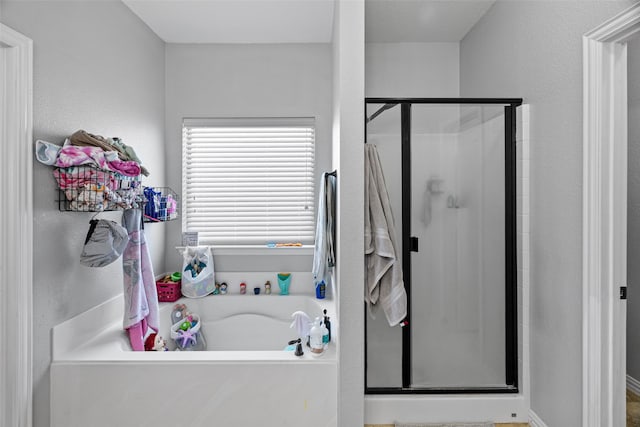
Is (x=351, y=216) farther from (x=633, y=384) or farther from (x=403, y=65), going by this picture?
(x=633, y=384)

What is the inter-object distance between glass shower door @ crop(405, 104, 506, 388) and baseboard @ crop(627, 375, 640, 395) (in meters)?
1.01

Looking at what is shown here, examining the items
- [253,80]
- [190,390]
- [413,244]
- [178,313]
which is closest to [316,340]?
[190,390]

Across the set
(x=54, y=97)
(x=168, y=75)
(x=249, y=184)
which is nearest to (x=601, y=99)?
(x=249, y=184)

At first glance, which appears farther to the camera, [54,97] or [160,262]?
[160,262]

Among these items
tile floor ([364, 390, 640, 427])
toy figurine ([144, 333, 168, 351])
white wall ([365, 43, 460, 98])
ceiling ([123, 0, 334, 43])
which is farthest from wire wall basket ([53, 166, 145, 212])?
white wall ([365, 43, 460, 98])

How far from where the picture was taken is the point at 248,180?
292cm

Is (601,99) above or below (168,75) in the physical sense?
below

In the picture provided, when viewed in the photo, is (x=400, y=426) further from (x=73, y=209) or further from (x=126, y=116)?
(x=126, y=116)

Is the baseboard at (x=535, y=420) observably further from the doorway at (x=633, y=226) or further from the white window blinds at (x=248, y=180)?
the white window blinds at (x=248, y=180)

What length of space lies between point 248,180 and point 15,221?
→ 62.2 inches

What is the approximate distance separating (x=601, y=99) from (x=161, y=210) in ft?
7.89

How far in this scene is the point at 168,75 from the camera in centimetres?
290

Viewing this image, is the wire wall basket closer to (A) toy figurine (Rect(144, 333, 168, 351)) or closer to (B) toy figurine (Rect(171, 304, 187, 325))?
(A) toy figurine (Rect(144, 333, 168, 351))

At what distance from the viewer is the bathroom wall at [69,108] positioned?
1.67 meters
